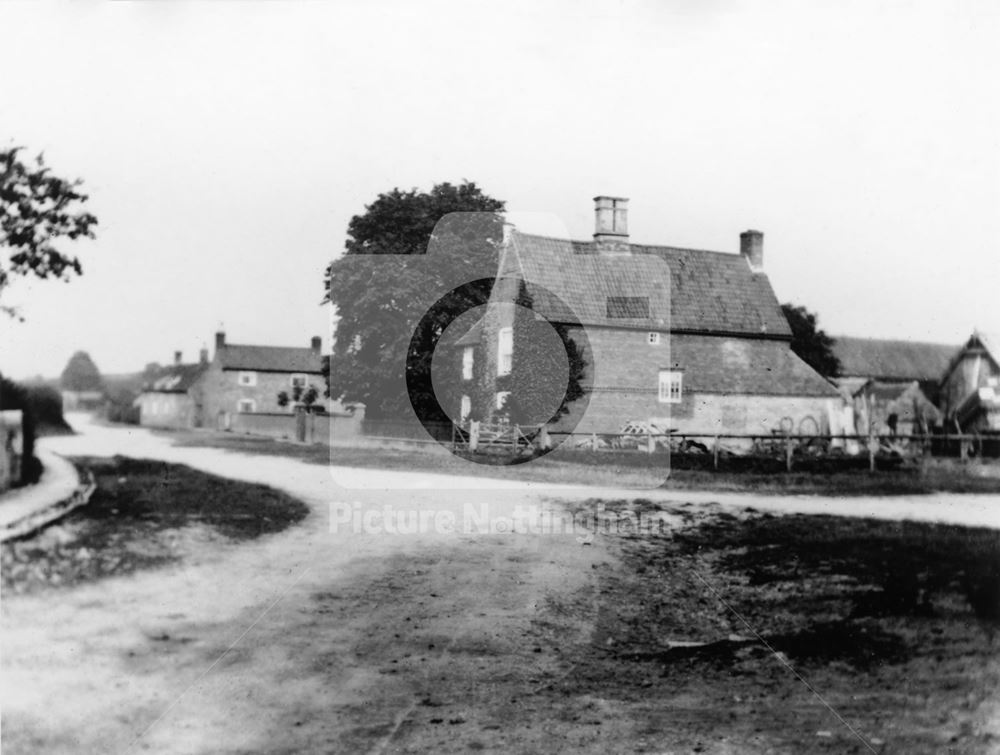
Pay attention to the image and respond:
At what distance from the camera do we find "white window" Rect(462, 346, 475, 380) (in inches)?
157

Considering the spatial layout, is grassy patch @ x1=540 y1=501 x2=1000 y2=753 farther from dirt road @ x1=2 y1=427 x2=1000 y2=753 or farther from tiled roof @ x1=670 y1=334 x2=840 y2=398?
tiled roof @ x1=670 y1=334 x2=840 y2=398

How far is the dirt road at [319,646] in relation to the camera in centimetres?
352

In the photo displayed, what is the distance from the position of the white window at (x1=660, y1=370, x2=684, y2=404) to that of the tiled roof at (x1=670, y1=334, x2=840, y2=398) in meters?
0.05

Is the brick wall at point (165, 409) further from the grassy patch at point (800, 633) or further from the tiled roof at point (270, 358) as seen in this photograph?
the grassy patch at point (800, 633)

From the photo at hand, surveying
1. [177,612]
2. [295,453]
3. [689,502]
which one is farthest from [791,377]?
[177,612]

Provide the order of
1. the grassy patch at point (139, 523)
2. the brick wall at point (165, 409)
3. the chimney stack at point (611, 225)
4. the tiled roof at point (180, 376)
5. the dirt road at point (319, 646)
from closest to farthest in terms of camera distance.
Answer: the dirt road at point (319, 646)
the grassy patch at point (139, 523)
the brick wall at point (165, 409)
the tiled roof at point (180, 376)
the chimney stack at point (611, 225)

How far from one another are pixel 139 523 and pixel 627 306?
2784 mm

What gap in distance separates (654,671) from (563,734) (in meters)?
0.58

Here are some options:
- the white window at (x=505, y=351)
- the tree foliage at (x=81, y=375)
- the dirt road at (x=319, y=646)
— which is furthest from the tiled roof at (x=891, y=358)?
the tree foliage at (x=81, y=375)

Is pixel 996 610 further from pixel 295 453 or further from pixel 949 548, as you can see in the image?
pixel 295 453

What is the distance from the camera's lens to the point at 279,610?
Result: 386 centimetres

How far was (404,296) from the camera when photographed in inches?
158

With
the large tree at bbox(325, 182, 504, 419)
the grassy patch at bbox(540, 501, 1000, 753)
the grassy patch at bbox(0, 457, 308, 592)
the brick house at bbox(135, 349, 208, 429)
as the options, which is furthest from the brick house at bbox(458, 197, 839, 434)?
the brick house at bbox(135, 349, 208, 429)

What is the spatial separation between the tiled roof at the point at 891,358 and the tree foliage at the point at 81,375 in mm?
4077
